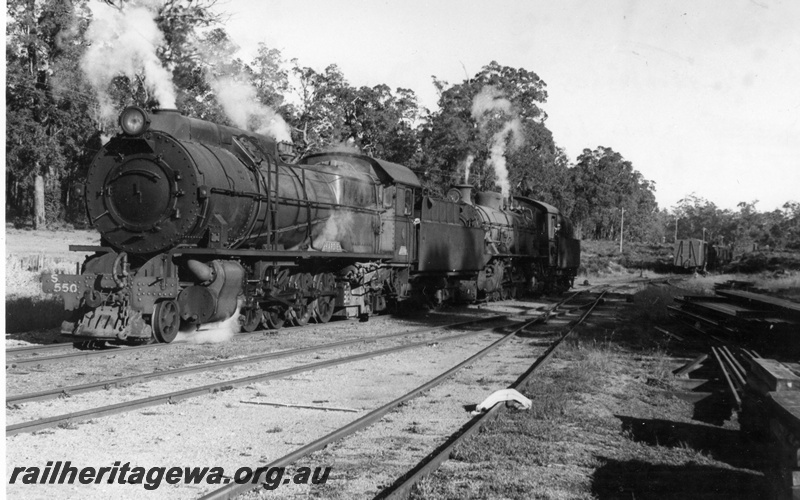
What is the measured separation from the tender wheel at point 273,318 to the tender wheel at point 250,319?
36 cm

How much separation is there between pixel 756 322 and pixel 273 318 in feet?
30.9

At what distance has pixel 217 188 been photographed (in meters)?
11.9

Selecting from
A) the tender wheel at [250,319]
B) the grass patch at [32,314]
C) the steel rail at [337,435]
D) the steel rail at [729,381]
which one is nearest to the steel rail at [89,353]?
the tender wheel at [250,319]

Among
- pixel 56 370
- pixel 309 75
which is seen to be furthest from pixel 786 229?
pixel 56 370

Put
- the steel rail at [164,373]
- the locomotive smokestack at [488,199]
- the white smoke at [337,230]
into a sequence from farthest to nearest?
the locomotive smokestack at [488,199] → the white smoke at [337,230] → the steel rail at [164,373]

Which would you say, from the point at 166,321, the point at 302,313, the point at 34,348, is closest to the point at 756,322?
the point at 302,313

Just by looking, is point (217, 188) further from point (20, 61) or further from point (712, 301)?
point (20, 61)

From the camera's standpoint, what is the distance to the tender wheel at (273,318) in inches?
575

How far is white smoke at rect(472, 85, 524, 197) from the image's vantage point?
46656 mm

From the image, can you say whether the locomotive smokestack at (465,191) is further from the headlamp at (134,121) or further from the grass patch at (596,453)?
the grass patch at (596,453)

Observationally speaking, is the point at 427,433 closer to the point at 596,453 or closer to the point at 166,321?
the point at 596,453

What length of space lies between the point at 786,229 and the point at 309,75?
68190 mm

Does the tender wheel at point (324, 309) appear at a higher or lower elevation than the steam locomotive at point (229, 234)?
lower

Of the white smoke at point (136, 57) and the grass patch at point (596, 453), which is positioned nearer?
the grass patch at point (596, 453)
